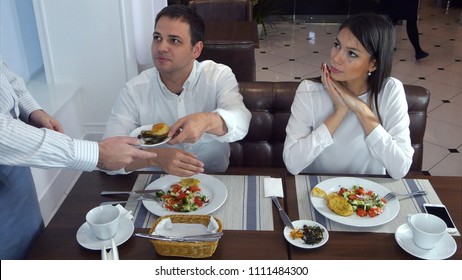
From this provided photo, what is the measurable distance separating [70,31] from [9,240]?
222cm

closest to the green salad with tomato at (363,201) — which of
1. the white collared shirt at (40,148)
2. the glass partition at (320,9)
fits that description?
the white collared shirt at (40,148)

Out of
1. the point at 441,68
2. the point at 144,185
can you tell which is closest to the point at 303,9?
the point at 441,68

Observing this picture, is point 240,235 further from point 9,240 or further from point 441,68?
point 441,68

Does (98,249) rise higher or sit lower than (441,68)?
higher

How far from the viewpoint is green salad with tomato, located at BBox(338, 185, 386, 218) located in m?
1.43

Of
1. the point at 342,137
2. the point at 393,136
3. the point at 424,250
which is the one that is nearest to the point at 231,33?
the point at 342,137

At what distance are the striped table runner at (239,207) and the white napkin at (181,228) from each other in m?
0.09

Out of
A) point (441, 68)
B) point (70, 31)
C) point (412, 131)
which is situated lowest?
point (441, 68)

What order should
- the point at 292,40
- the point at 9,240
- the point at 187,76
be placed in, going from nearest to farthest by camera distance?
1. the point at 9,240
2. the point at 187,76
3. the point at 292,40

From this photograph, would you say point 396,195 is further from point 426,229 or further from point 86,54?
point 86,54

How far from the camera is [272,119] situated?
2.12 metres

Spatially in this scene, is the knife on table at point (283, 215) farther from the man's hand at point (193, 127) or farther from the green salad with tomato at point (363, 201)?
the man's hand at point (193, 127)

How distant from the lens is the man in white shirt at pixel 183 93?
1.89m

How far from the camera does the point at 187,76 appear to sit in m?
2.02
